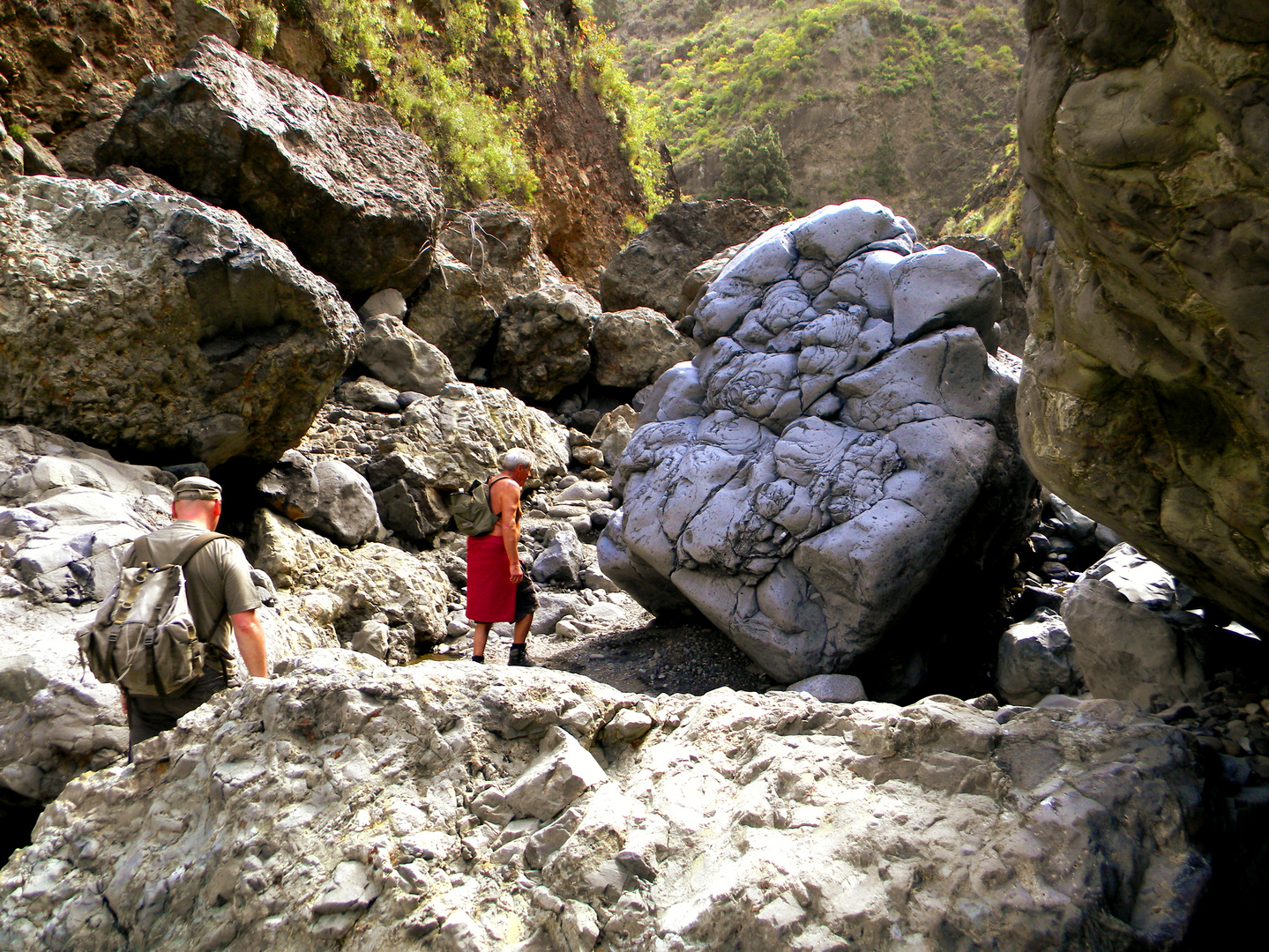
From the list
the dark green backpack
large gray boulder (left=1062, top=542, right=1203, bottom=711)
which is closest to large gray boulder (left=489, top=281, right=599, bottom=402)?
the dark green backpack

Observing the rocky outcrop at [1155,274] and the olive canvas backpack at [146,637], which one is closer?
the rocky outcrop at [1155,274]

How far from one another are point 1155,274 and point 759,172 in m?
23.0

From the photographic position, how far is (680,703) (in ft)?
7.81

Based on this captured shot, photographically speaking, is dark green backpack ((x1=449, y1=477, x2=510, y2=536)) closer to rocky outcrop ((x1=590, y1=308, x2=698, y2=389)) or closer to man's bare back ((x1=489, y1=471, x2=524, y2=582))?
man's bare back ((x1=489, y1=471, x2=524, y2=582))

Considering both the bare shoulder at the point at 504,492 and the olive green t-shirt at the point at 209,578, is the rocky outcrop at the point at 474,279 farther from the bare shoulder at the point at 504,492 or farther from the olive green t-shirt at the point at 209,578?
the olive green t-shirt at the point at 209,578

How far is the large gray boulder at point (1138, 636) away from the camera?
286 cm

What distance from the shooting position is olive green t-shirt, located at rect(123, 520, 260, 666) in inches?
94.4

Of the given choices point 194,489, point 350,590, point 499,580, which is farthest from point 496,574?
point 194,489

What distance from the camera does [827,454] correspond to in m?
4.51

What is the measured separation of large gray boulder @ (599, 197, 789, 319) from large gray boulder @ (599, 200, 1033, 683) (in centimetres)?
695

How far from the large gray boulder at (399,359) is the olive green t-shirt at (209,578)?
19.2 ft

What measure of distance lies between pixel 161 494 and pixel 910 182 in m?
29.7

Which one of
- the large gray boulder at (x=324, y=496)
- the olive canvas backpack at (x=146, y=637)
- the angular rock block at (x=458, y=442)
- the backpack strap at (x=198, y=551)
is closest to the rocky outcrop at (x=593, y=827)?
the olive canvas backpack at (x=146, y=637)

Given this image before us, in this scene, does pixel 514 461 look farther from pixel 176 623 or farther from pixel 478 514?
pixel 176 623
